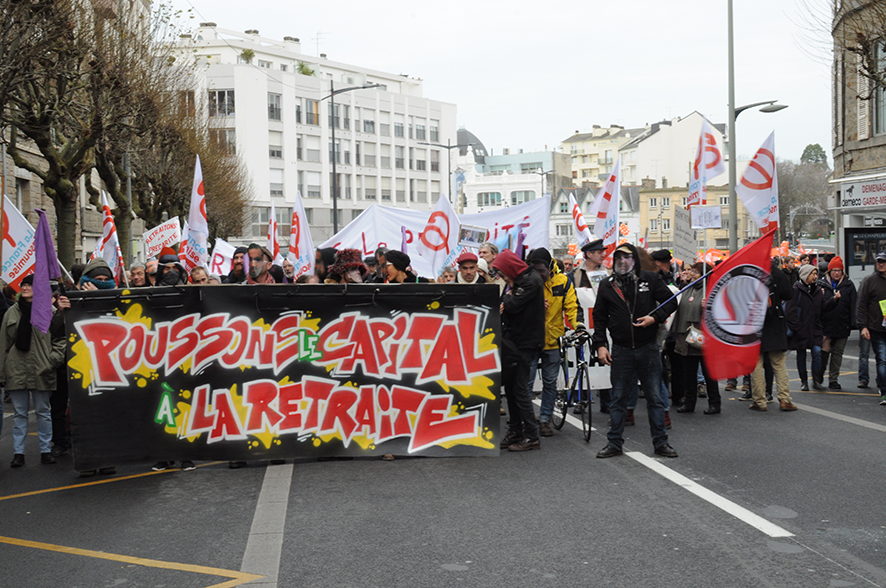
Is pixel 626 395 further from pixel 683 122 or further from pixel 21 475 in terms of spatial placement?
pixel 683 122

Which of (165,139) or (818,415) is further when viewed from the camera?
(165,139)

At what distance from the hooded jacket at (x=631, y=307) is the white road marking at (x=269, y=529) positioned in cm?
305

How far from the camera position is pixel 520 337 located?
881 cm

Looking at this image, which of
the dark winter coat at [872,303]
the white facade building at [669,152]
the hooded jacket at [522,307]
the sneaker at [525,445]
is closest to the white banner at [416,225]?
the dark winter coat at [872,303]

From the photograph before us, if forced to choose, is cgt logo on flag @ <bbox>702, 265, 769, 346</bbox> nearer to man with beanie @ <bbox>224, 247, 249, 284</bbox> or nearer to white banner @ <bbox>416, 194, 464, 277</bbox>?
man with beanie @ <bbox>224, 247, 249, 284</bbox>

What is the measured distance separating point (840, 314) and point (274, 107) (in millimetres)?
63585

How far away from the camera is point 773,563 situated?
5.17 meters

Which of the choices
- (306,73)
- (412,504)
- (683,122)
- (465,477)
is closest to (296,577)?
(412,504)

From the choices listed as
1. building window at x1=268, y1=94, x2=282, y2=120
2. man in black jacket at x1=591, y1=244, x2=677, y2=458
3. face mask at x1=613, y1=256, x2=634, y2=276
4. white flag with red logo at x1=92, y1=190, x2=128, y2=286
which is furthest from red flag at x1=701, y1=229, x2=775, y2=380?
building window at x1=268, y1=94, x2=282, y2=120

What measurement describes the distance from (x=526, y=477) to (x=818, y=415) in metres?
4.65

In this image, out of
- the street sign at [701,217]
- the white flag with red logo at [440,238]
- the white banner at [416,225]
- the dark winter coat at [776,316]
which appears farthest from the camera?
the street sign at [701,217]

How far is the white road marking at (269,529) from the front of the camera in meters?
5.26

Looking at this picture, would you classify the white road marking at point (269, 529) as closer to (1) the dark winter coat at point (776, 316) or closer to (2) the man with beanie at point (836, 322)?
(1) the dark winter coat at point (776, 316)

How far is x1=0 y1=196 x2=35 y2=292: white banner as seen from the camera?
33.8ft
